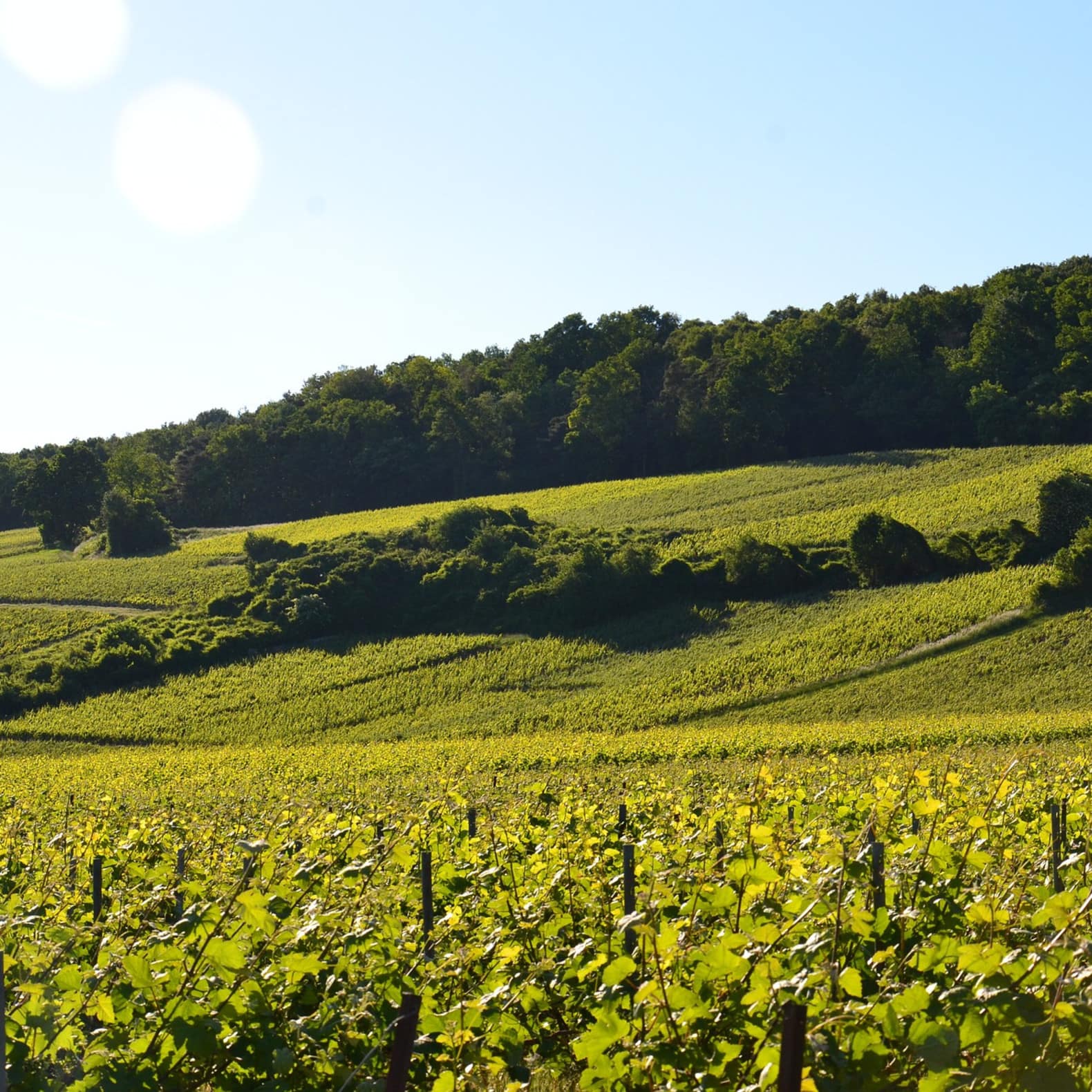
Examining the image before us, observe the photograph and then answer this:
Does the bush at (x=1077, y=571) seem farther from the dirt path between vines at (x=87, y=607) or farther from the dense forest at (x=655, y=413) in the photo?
the dirt path between vines at (x=87, y=607)

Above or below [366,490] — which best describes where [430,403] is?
above

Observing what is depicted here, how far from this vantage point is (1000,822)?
7496 mm

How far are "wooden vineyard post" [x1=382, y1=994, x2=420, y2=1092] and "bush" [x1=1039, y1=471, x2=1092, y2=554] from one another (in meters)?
47.5

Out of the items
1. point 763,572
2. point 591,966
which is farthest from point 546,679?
point 591,966

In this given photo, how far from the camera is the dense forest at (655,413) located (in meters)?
74.1

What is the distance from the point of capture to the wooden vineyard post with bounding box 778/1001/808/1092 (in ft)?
8.57

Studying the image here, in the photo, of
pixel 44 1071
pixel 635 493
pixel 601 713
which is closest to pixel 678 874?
pixel 44 1071

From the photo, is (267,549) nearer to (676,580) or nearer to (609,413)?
(676,580)

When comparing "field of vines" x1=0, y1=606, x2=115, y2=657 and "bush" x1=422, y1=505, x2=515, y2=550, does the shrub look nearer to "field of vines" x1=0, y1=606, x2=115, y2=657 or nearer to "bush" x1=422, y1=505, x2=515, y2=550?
"bush" x1=422, y1=505, x2=515, y2=550

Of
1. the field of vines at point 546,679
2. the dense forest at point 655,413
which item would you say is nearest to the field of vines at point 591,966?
the field of vines at point 546,679

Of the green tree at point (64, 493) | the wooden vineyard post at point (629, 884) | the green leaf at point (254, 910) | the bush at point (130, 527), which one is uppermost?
the green tree at point (64, 493)

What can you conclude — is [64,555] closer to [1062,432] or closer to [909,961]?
[1062,432]

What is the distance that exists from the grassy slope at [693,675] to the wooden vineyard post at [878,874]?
21.7 meters

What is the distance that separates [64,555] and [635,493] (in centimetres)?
3644
